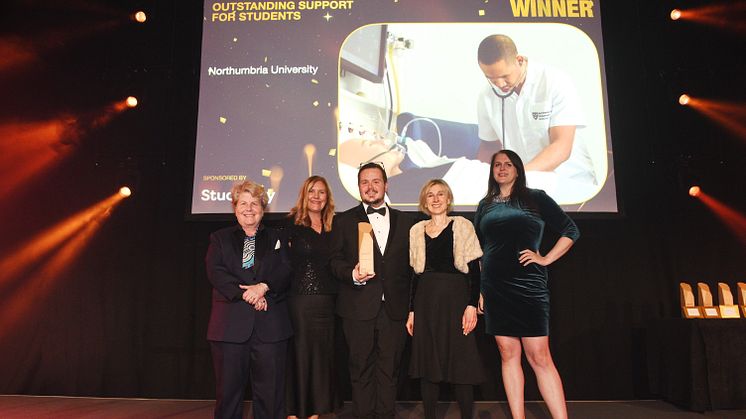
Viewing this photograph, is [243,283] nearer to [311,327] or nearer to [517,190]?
[311,327]

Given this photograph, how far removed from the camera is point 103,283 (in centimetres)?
410

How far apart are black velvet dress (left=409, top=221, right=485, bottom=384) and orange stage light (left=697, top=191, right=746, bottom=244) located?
2.67 metres

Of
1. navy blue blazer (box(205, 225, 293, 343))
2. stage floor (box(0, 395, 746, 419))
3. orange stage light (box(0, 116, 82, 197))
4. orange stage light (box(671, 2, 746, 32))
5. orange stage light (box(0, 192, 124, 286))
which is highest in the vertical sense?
orange stage light (box(671, 2, 746, 32))

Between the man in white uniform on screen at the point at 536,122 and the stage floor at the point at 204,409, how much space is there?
1.54 metres

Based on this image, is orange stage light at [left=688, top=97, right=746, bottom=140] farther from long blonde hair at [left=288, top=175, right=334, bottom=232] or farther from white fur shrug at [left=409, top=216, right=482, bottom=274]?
long blonde hair at [left=288, top=175, right=334, bottom=232]

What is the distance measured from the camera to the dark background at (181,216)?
12.9 feet

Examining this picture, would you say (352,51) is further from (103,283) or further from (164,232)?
(103,283)

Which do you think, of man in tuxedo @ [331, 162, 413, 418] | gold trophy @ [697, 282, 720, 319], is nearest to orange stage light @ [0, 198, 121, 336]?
man in tuxedo @ [331, 162, 413, 418]

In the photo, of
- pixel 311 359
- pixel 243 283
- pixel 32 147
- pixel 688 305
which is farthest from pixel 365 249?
pixel 32 147

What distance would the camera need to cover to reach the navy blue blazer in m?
2.45

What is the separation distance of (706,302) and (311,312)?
2.88 m

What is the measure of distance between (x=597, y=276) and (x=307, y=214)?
2.46 meters

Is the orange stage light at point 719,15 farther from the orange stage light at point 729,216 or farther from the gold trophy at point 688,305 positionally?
the gold trophy at point 688,305

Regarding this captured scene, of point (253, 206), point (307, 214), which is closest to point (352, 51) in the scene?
point (307, 214)
